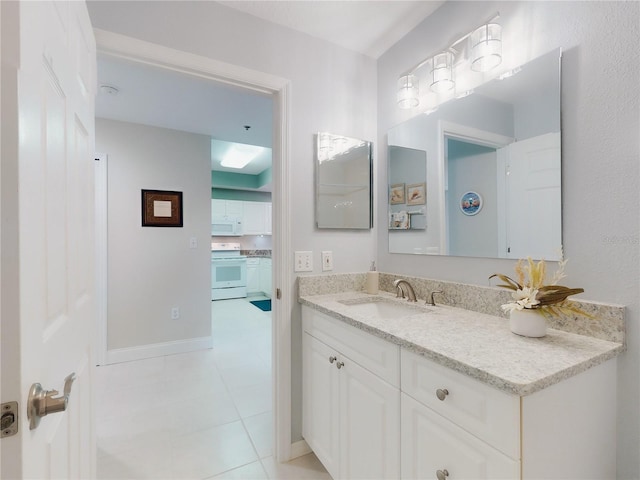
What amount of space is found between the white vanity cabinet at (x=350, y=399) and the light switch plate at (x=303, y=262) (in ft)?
0.75

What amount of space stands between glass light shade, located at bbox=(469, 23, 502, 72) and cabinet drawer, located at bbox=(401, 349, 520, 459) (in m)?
1.27

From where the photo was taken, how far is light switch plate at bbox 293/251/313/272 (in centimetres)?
169

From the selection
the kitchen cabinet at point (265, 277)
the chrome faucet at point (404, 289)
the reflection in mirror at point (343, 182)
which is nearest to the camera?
the chrome faucet at point (404, 289)

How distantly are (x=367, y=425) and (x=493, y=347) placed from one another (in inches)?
23.3

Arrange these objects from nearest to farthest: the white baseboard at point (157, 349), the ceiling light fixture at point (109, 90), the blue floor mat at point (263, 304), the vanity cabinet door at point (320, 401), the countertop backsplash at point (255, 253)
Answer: the vanity cabinet door at point (320, 401), the ceiling light fixture at point (109, 90), the white baseboard at point (157, 349), the blue floor mat at point (263, 304), the countertop backsplash at point (255, 253)

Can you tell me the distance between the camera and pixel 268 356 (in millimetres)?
3062

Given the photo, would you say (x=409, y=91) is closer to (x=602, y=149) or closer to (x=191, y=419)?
(x=602, y=149)

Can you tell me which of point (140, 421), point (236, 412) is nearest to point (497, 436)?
point (236, 412)

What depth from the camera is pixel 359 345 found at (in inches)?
47.9

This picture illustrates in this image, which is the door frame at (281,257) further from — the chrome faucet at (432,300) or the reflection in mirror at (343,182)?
the chrome faucet at (432,300)

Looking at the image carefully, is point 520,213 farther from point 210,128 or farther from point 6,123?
point 210,128

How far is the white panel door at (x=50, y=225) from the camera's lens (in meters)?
0.48

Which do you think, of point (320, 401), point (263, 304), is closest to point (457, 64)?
point (320, 401)

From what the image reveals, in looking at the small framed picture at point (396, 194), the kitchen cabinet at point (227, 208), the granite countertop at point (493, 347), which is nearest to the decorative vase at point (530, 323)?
the granite countertop at point (493, 347)
